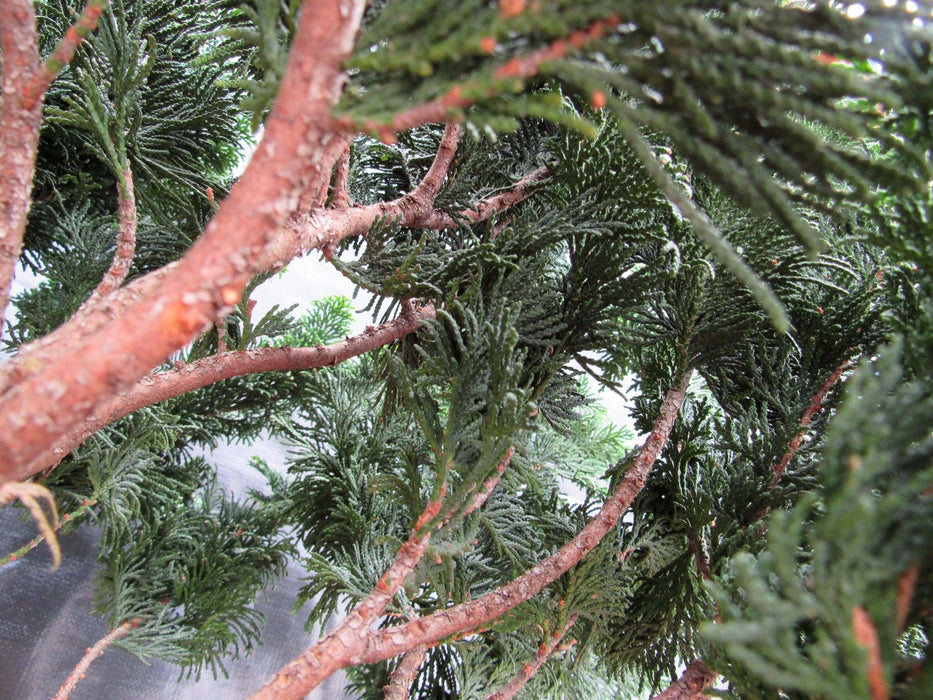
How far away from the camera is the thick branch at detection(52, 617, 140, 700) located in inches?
29.4

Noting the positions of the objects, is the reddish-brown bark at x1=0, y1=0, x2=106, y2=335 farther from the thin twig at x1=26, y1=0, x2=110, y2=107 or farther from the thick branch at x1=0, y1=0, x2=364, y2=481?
the thick branch at x1=0, y1=0, x2=364, y2=481

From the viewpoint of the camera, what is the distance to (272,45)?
0.32 meters

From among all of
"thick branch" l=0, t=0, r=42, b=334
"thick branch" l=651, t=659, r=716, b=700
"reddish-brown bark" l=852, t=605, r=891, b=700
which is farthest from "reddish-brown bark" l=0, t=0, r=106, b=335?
"thick branch" l=651, t=659, r=716, b=700

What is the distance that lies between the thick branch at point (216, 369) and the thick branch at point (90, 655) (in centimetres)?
44

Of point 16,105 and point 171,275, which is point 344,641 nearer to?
point 171,275

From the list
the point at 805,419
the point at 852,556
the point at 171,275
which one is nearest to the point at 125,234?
the point at 171,275

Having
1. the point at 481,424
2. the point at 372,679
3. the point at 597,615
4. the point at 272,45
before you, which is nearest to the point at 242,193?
the point at 272,45

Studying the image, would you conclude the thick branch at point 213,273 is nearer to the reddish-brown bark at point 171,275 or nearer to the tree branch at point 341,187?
the reddish-brown bark at point 171,275

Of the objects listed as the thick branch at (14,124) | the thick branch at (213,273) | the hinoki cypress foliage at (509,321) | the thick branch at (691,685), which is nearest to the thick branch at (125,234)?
the hinoki cypress foliage at (509,321)

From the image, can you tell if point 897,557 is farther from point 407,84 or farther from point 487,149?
point 487,149

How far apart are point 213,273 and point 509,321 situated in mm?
215

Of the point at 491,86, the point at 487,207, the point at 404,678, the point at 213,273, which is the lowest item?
the point at 404,678

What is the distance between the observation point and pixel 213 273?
10.6 inches

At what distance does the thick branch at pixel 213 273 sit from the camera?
0.26 meters
